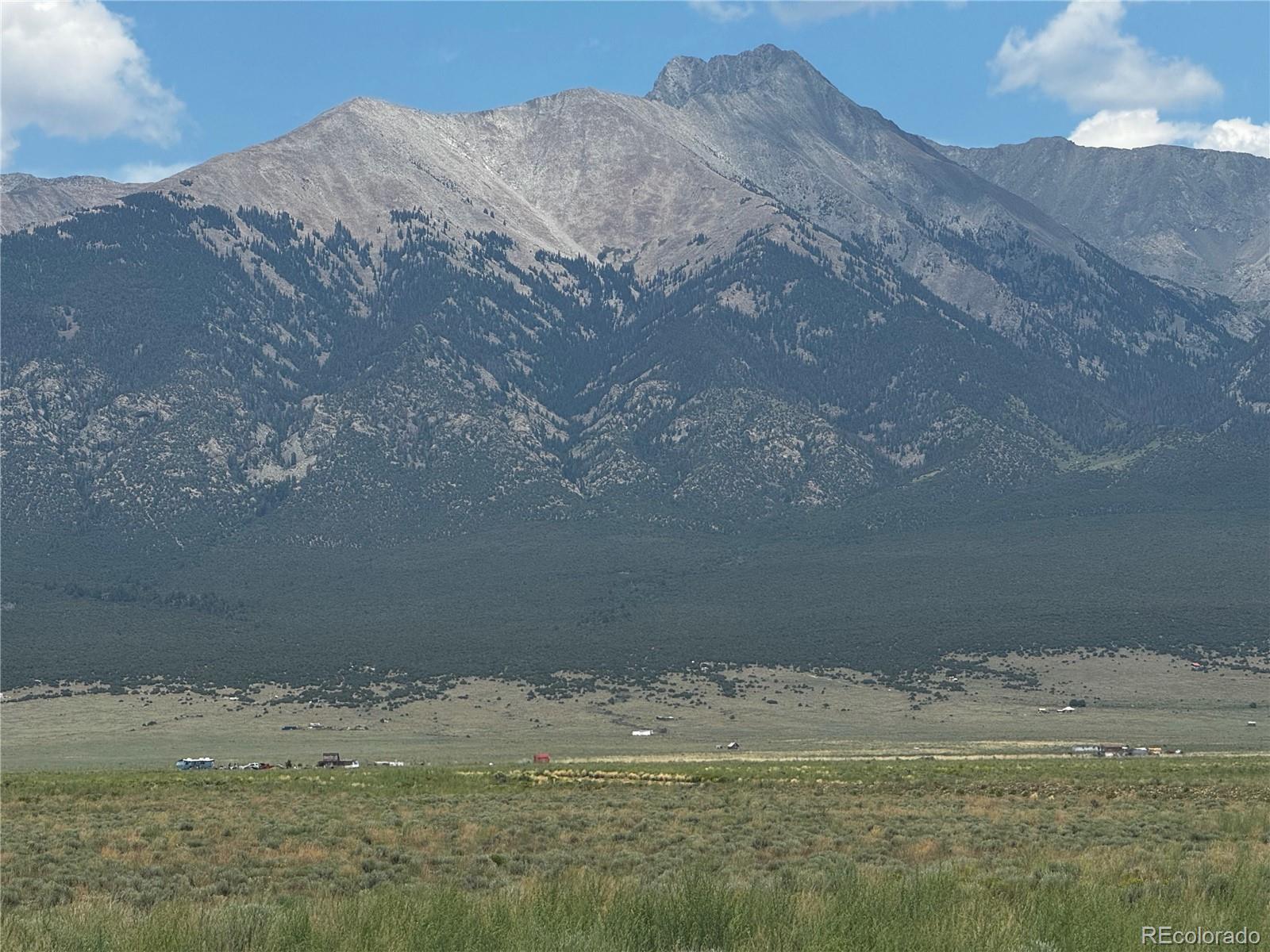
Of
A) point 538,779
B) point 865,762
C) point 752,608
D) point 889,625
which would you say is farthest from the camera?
point 752,608

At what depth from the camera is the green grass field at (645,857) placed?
539 inches

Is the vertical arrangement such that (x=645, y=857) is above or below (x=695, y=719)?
above

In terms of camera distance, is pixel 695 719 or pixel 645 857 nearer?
pixel 645 857

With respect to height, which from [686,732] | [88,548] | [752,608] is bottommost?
[686,732]

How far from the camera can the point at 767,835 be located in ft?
107

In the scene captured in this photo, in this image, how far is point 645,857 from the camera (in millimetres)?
28750

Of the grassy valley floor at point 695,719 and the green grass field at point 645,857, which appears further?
the grassy valley floor at point 695,719

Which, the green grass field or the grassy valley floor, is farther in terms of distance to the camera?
the grassy valley floor

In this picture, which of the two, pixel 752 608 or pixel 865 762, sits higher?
pixel 752 608

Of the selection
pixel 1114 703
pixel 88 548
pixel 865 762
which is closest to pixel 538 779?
pixel 865 762

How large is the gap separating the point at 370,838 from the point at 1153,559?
150 metres

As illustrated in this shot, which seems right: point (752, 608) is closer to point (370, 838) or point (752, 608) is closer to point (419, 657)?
point (419, 657)

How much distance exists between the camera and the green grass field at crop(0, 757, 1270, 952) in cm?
1369

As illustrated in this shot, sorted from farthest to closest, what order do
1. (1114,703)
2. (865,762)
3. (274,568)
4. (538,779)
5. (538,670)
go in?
1. (274,568)
2. (538,670)
3. (1114,703)
4. (865,762)
5. (538,779)
